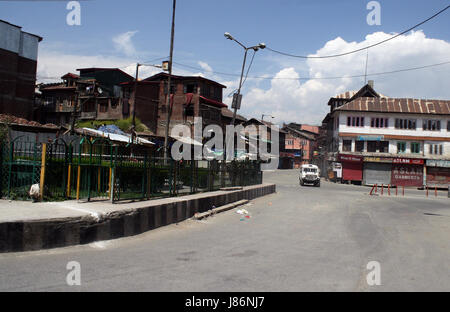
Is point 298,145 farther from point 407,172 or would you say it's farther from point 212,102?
point 407,172

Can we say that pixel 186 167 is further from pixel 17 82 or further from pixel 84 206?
pixel 17 82

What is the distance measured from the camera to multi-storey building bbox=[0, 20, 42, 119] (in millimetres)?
40344

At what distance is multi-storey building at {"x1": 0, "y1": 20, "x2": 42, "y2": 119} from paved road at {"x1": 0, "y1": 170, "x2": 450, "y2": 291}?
126 feet

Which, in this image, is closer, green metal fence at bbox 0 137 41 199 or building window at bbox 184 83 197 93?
green metal fence at bbox 0 137 41 199

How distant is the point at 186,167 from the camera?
45.4 ft

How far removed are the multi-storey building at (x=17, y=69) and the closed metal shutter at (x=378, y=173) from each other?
41.7m

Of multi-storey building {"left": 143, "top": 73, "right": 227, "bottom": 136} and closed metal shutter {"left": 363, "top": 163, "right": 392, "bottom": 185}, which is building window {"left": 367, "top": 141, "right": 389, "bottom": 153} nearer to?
closed metal shutter {"left": 363, "top": 163, "right": 392, "bottom": 185}

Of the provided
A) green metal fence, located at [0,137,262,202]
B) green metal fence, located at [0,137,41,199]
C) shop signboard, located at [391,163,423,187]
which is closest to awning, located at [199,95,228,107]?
shop signboard, located at [391,163,423,187]

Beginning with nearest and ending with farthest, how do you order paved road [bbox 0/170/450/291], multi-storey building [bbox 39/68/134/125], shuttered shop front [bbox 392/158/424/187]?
paved road [bbox 0/170/450/291]
shuttered shop front [bbox 392/158/424/187]
multi-storey building [bbox 39/68/134/125]

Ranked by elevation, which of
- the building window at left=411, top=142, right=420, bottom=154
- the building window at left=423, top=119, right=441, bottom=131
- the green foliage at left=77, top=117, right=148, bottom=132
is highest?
the building window at left=423, top=119, right=441, bottom=131

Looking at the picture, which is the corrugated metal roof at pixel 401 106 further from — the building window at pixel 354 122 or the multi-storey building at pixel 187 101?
the multi-storey building at pixel 187 101

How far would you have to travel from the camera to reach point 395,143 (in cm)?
4747
